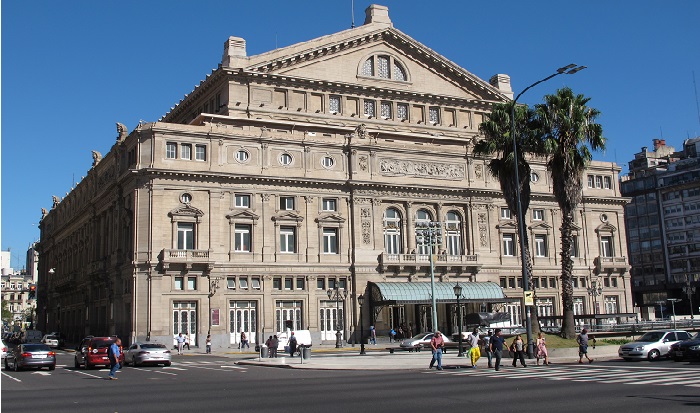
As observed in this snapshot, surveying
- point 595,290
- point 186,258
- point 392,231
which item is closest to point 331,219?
point 392,231

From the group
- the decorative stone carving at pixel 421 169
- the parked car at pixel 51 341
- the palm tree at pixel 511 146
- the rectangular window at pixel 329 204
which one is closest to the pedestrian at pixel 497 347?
the palm tree at pixel 511 146

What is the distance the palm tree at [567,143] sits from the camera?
43.0 m

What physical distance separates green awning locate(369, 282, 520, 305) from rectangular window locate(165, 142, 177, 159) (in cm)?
1959

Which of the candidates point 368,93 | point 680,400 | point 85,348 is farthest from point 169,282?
point 680,400

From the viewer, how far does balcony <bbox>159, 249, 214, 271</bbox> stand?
55.5 metres

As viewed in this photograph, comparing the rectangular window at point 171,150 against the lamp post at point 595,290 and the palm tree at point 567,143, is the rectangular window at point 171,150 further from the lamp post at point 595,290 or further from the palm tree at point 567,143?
the lamp post at point 595,290

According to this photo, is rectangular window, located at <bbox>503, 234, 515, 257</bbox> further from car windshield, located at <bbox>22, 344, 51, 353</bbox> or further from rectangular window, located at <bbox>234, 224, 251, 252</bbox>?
car windshield, located at <bbox>22, 344, 51, 353</bbox>

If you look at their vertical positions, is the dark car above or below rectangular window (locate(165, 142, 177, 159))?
below

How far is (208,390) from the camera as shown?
23.8m

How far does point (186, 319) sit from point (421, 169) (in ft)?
82.0

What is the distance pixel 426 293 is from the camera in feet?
205

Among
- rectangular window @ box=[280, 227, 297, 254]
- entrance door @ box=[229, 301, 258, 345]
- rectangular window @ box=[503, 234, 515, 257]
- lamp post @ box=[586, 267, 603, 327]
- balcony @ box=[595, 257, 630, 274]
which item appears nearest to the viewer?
entrance door @ box=[229, 301, 258, 345]

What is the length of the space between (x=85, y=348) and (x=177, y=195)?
20.8 metres

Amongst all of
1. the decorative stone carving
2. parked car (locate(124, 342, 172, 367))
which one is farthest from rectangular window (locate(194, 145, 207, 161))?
parked car (locate(124, 342, 172, 367))
